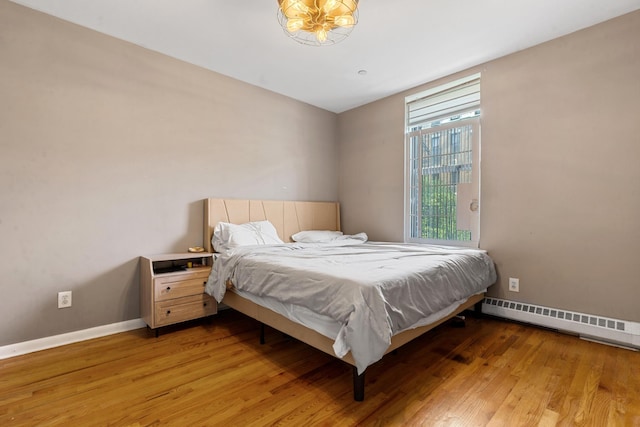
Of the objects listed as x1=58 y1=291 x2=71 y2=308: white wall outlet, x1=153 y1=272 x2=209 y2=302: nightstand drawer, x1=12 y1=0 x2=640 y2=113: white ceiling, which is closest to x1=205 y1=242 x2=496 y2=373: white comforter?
x1=153 y1=272 x2=209 y2=302: nightstand drawer

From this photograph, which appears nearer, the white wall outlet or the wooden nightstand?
the white wall outlet

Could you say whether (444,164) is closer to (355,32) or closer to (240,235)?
(355,32)

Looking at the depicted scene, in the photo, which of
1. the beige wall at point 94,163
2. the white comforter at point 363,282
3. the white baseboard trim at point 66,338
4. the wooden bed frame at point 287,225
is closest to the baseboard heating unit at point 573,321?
the wooden bed frame at point 287,225

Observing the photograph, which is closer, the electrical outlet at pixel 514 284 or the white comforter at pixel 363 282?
the white comforter at pixel 363 282

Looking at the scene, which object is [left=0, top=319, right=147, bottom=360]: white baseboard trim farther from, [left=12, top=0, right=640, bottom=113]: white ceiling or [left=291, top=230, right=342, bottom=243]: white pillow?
[left=12, top=0, right=640, bottom=113]: white ceiling

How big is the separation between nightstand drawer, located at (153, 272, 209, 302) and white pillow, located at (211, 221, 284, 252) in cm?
35

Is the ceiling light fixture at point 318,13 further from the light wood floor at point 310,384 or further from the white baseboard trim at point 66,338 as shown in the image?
the white baseboard trim at point 66,338

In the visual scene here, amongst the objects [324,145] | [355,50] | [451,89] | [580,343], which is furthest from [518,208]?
[324,145]

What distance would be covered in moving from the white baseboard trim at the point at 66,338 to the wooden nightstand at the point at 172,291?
5.3 inches

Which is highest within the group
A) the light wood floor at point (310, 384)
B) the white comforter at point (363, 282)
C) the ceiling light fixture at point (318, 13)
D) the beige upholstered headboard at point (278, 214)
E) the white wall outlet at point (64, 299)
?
the ceiling light fixture at point (318, 13)

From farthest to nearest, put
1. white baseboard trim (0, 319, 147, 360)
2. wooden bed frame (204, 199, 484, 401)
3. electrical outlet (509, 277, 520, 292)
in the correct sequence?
electrical outlet (509, 277, 520, 292) → white baseboard trim (0, 319, 147, 360) → wooden bed frame (204, 199, 484, 401)

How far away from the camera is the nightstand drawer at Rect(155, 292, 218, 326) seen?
95.7 inches

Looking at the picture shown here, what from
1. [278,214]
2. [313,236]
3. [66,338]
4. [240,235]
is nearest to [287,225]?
[278,214]

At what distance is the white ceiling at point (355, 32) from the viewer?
2.17 meters
